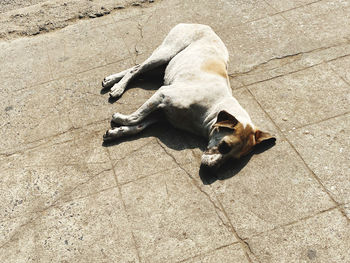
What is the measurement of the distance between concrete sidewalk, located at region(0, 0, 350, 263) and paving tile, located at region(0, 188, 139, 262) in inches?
0.5

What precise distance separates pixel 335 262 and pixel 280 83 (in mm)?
3241

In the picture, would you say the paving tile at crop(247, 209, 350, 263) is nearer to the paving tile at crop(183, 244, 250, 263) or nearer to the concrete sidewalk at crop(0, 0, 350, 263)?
the concrete sidewalk at crop(0, 0, 350, 263)

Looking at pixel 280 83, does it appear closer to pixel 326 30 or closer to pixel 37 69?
pixel 326 30

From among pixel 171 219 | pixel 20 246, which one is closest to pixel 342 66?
pixel 171 219

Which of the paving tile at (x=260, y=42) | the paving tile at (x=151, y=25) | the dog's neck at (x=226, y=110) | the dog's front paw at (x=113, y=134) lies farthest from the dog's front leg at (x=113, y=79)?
the dog's neck at (x=226, y=110)

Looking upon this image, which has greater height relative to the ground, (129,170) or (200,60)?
(200,60)

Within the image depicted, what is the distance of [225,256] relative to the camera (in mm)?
4395

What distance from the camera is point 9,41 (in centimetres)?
852

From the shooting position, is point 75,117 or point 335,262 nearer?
point 335,262

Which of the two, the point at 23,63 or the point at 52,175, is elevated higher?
the point at 52,175

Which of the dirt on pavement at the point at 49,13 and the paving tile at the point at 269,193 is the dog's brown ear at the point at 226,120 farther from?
the dirt on pavement at the point at 49,13

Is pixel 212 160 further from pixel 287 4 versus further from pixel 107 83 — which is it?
pixel 287 4

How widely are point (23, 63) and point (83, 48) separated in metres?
1.19

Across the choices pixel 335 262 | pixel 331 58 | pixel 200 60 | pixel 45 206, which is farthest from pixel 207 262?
pixel 331 58
